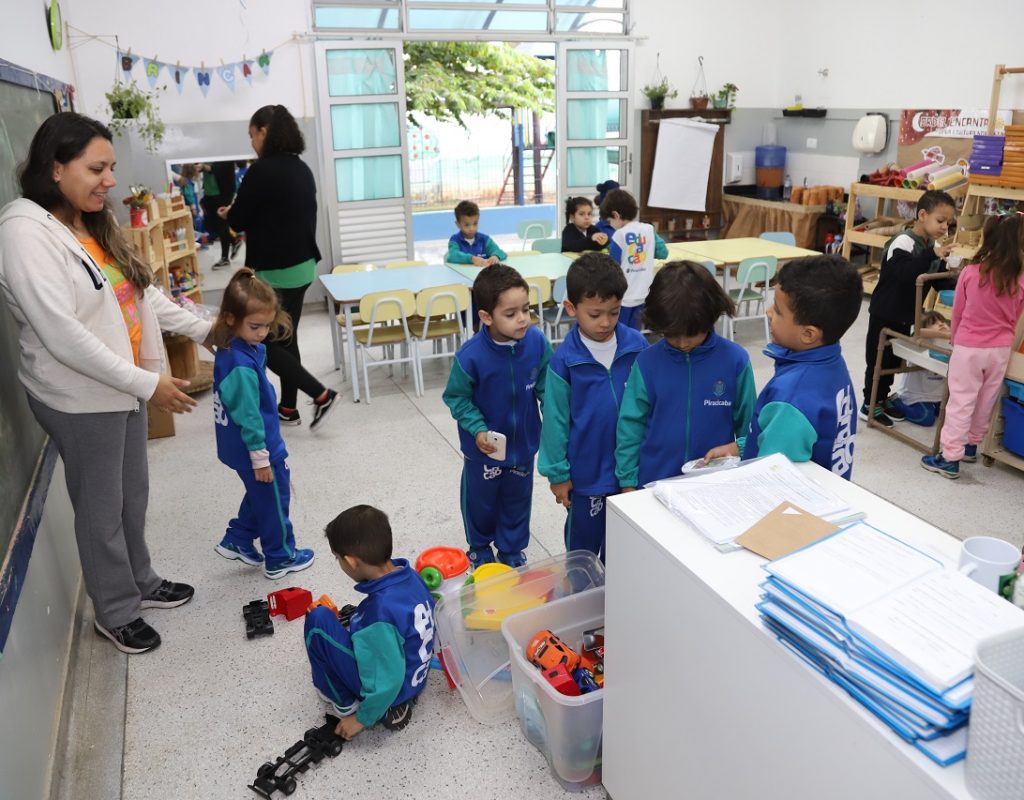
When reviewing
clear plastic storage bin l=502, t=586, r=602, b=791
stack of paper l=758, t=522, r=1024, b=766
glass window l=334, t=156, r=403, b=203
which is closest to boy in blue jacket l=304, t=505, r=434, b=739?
clear plastic storage bin l=502, t=586, r=602, b=791

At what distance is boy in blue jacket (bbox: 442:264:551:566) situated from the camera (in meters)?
2.45

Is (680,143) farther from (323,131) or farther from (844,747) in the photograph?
(844,747)

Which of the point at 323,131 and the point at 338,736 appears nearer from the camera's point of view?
the point at 338,736

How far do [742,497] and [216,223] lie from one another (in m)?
6.04

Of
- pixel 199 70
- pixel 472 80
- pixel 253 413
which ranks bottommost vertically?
pixel 253 413

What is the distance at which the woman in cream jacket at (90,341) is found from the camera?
6.62 feet

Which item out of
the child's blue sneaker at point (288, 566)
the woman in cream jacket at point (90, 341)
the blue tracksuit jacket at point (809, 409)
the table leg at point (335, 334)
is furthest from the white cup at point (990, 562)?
the table leg at point (335, 334)

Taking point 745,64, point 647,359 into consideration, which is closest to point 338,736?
point 647,359

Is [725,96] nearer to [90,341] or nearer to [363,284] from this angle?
Result: [363,284]

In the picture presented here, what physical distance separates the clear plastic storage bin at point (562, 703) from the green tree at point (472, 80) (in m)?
11.2

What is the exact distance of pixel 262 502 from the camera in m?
2.87

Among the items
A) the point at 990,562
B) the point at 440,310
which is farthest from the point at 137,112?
the point at 990,562

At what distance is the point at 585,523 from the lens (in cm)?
245

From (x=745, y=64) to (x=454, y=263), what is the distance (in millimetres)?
4564
